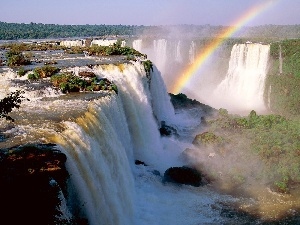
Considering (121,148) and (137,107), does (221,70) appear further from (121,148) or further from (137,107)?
(121,148)

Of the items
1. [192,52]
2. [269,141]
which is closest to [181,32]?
[192,52]

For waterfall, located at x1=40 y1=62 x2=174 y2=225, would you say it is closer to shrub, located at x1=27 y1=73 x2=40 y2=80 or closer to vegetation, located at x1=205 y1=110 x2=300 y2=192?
shrub, located at x1=27 y1=73 x2=40 y2=80

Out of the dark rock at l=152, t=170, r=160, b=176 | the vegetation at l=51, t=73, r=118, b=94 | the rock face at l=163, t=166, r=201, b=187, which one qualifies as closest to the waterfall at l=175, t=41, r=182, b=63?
the vegetation at l=51, t=73, r=118, b=94

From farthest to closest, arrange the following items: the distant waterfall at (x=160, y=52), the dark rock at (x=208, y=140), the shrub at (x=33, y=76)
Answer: the distant waterfall at (x=160, y=52)
the dark rock at (x=208, y=140)
the shrub at (x=33, y=76)

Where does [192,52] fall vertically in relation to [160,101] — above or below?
above

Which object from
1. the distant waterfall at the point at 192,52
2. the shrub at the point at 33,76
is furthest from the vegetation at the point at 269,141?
the distant waterfall at the point at 192,52

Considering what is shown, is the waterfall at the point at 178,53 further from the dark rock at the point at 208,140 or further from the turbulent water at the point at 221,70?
the dark rock at the point at 208,140
